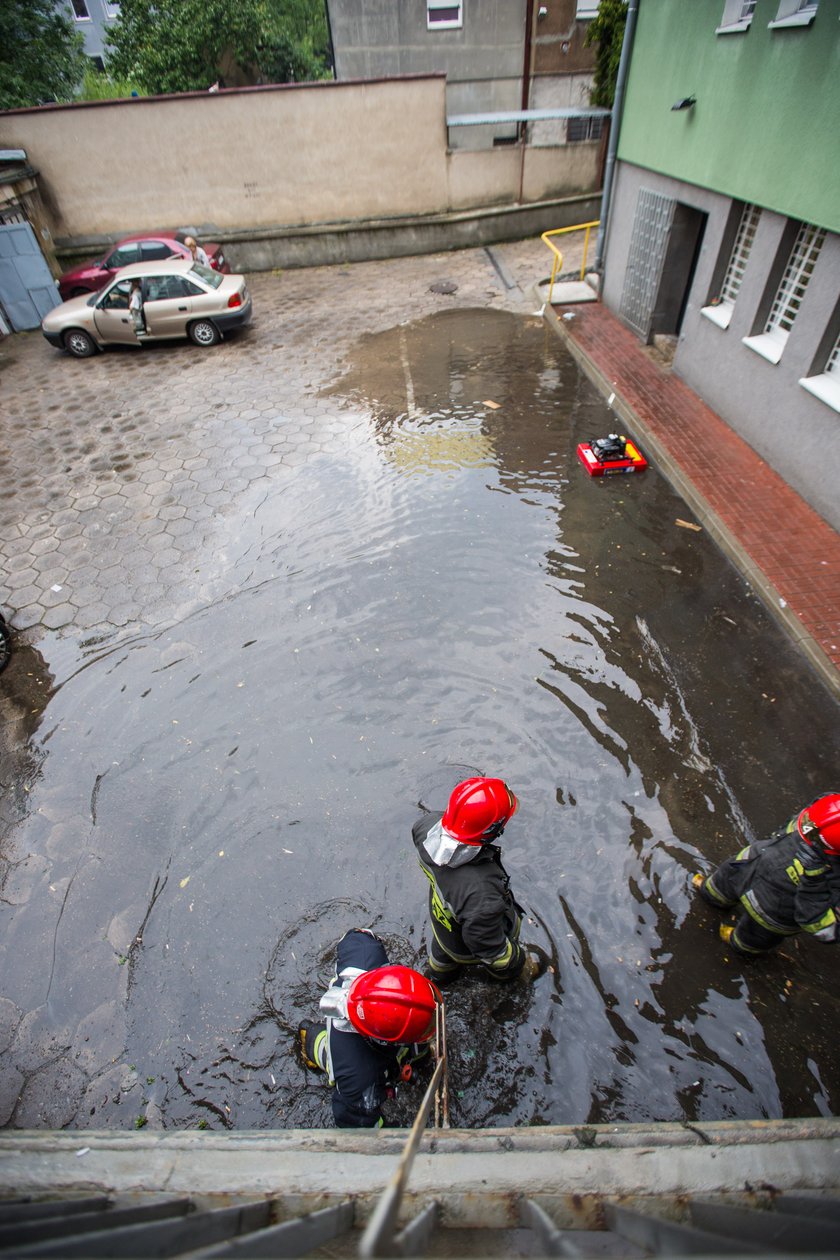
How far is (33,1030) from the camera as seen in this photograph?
378cm

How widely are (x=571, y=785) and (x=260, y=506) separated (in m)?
5.23

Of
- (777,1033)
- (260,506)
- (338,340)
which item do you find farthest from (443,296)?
(777,1033)

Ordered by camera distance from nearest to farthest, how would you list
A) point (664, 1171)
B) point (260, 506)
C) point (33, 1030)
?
point (664, 1171) → point (33, 1030) → point (260, 506)

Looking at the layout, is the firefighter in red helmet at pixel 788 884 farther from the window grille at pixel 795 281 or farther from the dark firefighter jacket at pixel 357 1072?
the window grille at pixel 795 281

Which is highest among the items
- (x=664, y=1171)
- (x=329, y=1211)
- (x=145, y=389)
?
(x=329, y=1211)

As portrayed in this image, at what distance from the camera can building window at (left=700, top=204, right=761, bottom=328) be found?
26.7 feet

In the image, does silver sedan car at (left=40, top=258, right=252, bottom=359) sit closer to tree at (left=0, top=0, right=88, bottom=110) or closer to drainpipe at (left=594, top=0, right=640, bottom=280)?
drainpipe at (left=594, top=0, right=640, bottom=280)

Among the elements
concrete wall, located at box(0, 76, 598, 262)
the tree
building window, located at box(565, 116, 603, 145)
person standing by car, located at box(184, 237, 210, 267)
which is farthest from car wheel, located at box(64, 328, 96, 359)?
building window, located at box(565, 116, 603, 145)

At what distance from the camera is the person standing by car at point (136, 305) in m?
11.5

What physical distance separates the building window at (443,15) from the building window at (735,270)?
57.8 feet

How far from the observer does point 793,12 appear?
6.44m

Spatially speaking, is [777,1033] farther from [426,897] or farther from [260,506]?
[260,506]

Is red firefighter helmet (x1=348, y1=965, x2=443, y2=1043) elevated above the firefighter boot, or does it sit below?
above

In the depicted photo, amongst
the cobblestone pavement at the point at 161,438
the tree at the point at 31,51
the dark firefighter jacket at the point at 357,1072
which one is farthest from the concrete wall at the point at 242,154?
the dark firefighter jacket at the point at 357,1072
